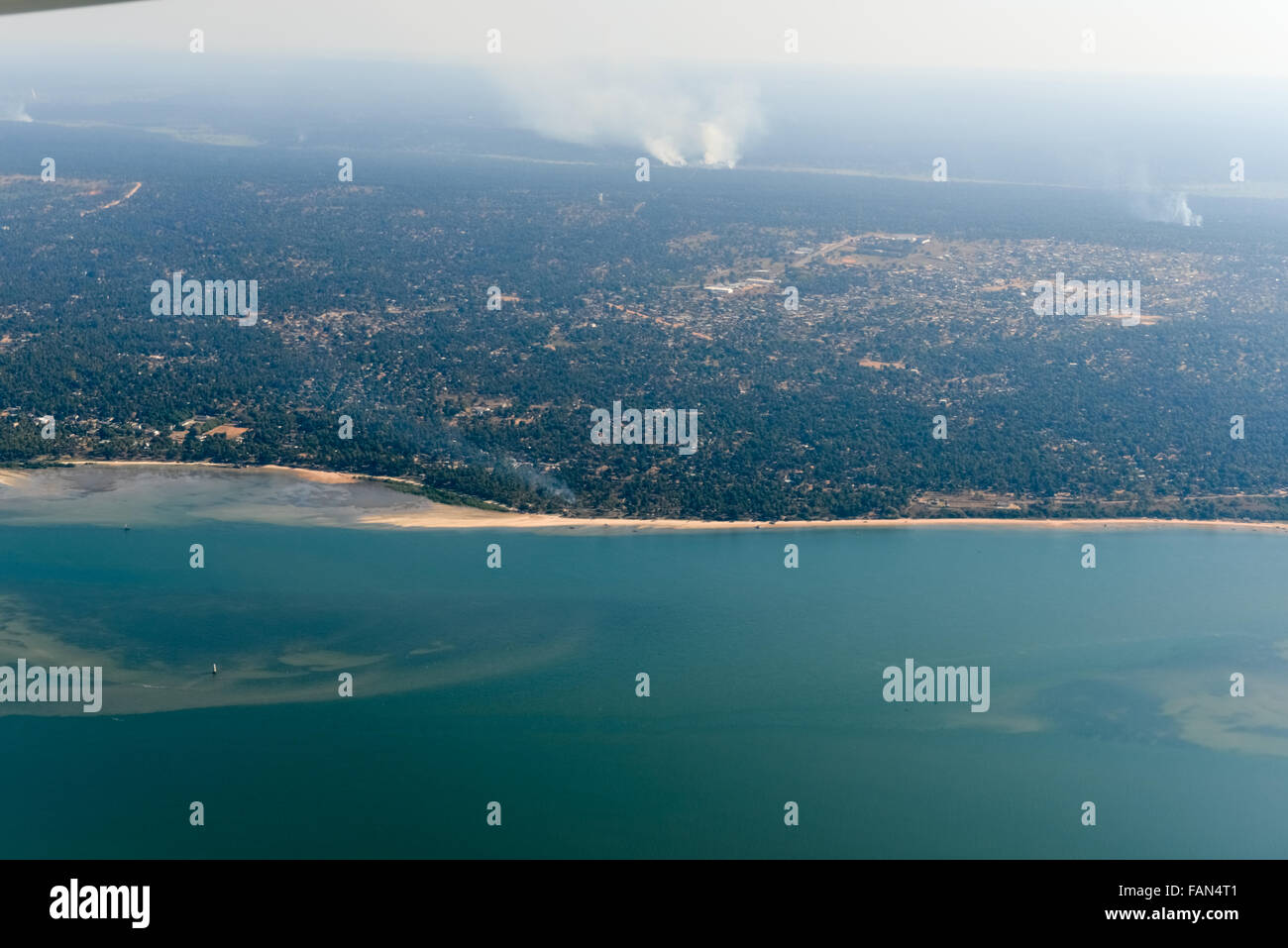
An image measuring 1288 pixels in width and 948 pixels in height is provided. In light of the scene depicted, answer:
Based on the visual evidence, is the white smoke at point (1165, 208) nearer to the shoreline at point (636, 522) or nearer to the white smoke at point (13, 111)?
the shoreline at point (636, 522)

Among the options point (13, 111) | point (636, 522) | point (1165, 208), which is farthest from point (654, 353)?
point (13, 111)

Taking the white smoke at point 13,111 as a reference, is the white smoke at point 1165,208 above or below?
below

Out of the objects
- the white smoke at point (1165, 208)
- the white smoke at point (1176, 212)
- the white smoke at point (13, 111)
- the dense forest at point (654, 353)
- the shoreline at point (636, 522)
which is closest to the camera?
the shoreline at point (636, 522)

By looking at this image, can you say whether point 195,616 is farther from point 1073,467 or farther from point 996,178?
point 996,178

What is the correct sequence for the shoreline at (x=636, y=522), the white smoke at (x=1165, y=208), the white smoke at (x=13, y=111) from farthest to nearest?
1. the white smoke at (x=13, y=111)
2. the white smoke at (x=1165, y=208)
3. the shoreline at (x=636, y=522)

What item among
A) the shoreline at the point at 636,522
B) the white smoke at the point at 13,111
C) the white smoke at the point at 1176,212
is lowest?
the shoreline at the point at 636,522

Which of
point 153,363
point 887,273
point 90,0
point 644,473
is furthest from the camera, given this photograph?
point 887,273

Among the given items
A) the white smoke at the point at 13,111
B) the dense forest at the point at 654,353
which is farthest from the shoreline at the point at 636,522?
the white smoke at the point at 13,111

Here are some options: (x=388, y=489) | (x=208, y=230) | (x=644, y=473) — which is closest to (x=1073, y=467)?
(x=644, y=473)
